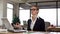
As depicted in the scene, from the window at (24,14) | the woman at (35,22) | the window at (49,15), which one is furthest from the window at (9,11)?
the woman at (35,22)

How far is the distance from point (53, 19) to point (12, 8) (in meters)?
3.35

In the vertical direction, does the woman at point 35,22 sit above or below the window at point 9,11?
below

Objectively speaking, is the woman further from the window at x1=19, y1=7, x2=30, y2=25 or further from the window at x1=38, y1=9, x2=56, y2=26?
the window at x1=19, y1=7, x2=30, y2=25

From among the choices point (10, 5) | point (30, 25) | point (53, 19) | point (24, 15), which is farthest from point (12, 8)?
point (30, 25)

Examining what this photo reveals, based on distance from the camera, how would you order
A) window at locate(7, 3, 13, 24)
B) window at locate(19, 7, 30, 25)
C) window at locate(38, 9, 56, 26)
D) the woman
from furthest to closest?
1. window at locate(19, 7, 30, 25)
2. window at locate(7, 3, 13, 24)
3. window at locate(38, 9, 56, 26)
4. the woman

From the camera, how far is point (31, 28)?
109 inches

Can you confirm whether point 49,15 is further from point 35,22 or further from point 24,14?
point 35,22

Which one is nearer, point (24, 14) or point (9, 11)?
point (9, 11)

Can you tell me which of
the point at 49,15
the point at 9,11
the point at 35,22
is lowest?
the point at 35,22

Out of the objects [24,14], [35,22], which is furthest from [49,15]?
[35,22]

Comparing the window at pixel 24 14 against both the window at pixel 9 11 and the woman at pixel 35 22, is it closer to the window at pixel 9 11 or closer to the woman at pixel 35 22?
the window at pixel 9 11

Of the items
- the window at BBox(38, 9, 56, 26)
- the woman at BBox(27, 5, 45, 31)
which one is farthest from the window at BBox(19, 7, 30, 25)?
the woman at BBox(27, 5, 45, 31)

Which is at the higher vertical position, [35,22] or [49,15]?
[49,15]

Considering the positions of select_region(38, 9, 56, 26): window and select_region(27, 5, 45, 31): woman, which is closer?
select_region(27, 5, 45, 31): woman
